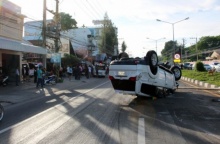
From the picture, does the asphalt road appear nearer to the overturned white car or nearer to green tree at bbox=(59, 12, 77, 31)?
the overturned white car

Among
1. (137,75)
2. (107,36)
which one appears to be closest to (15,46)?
(137,75)

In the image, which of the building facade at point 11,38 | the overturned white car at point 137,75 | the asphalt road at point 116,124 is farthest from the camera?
the building facade at point 11,38

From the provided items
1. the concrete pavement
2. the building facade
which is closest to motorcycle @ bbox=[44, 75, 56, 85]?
the building facade

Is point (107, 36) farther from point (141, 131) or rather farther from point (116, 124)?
point (141, 131)

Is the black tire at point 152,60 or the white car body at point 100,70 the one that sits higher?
the black tire at point 152,60

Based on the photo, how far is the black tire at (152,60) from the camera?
1343 cm

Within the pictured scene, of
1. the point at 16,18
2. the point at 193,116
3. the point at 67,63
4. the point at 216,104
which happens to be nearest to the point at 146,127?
the point at 193,116

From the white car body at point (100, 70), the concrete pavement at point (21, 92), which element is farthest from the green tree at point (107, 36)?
the concrete pavement at point (21, 92)

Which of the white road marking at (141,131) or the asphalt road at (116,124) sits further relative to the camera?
the asphalt road at (116,124)

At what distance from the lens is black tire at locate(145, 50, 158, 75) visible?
44.1 ft

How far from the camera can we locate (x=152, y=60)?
45.0ft

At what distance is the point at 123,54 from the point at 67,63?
106 ft

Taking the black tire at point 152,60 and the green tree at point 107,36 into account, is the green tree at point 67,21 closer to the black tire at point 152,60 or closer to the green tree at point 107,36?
the green tree at point 107,36

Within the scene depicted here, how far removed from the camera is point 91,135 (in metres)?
7.75
